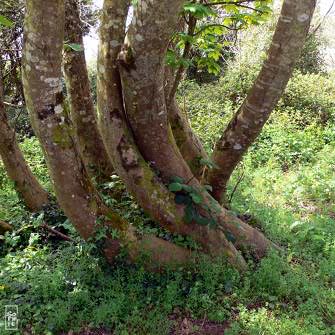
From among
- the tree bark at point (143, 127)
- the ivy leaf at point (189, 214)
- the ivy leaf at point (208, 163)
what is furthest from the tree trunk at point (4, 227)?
the ivy leaf at point (208, 163)

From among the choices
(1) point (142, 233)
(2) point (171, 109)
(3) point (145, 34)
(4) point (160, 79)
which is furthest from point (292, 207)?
(3) point (145, 34)

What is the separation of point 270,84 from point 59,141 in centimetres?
210

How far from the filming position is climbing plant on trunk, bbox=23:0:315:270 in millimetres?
2924

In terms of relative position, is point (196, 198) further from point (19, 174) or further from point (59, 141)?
point (19, 174)

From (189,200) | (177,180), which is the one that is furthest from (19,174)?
(189,200)

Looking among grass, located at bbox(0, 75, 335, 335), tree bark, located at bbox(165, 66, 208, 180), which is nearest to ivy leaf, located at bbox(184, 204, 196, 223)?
grass, located at bbox(0, 75, 335, 335)

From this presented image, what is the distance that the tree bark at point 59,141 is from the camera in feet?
9.09

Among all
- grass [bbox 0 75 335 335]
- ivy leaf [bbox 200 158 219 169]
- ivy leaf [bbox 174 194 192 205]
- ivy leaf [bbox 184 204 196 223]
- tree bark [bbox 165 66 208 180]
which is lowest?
grass [bbox 0 75 335 335]

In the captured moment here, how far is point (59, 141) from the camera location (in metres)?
3.13

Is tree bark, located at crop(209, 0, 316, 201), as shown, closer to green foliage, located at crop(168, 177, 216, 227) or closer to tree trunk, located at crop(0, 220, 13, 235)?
green foliage, located at crop(168, 177, 216, 227)

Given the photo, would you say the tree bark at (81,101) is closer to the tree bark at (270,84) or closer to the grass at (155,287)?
the grass at (155,287)

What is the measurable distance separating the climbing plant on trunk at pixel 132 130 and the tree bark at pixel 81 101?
1.31m

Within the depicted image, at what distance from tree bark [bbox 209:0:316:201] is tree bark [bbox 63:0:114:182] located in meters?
1.75

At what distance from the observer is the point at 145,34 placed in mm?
3117
